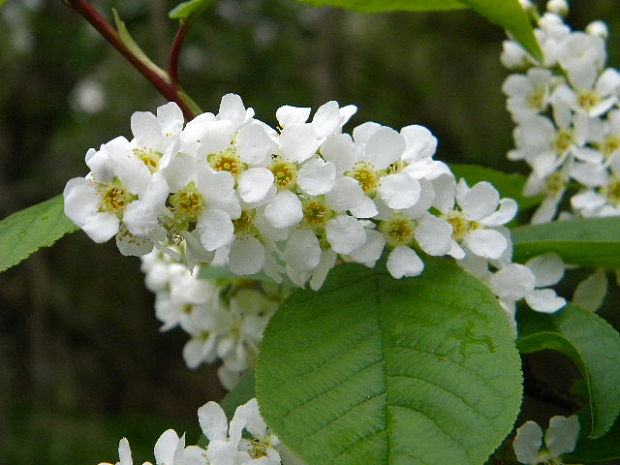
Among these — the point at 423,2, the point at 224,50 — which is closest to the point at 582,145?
the point at 423,2

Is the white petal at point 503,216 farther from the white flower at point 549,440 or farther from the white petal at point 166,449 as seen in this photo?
the white petal at point 166,449

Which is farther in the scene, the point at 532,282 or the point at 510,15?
the point at 510,15

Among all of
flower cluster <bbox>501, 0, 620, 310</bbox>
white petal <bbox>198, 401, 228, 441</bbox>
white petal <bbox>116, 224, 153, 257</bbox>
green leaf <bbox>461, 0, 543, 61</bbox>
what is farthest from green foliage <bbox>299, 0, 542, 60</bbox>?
white petal <bbox>198, 401, 228, 441</bbox>

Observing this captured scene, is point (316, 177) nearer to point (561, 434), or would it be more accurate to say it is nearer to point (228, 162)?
point (228, 162)

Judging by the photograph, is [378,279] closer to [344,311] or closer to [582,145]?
[344,311]

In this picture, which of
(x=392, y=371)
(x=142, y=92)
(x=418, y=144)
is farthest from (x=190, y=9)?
(x=142, y=92)

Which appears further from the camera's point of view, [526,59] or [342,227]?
[526,59]
